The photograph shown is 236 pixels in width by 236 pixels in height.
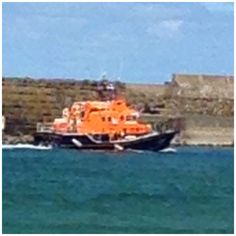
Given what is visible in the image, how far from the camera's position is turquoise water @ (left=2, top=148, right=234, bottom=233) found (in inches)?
188

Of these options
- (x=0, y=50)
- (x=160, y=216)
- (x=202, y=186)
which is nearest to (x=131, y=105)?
(x=202, y=186)

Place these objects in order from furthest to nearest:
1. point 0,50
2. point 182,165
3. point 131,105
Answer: point 131,105, point 182,165, point 0,50

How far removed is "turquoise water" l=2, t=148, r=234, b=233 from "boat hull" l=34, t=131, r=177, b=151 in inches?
70.4

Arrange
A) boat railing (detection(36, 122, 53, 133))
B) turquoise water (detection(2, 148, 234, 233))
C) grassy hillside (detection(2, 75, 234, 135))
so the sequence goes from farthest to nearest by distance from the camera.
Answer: boat railing (detection(36, 122, 53, 133))
grassy hillside (detection(2, 75, 234, 135))
turquoise water (detection(2, 148, 234, 233))

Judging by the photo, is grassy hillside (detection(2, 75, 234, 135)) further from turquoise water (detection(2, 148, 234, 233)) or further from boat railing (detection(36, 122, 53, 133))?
turquoise water (detection(2, 148, 234, 233))

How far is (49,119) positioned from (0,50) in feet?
25.1

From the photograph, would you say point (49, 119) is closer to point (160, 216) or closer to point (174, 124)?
point (174, 124)

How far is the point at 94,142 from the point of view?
9.84m

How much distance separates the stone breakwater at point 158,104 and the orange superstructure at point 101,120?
0.57 feet

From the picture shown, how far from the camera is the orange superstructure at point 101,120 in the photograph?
31.9ft

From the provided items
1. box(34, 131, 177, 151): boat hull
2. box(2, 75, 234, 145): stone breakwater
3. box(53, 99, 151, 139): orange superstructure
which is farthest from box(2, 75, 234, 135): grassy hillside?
box(34, 131, 177, 151): boat hull

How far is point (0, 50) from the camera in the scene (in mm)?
3709

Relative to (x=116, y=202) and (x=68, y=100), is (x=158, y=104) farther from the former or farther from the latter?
(x=116, y=202)

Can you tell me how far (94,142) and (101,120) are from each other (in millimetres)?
254
